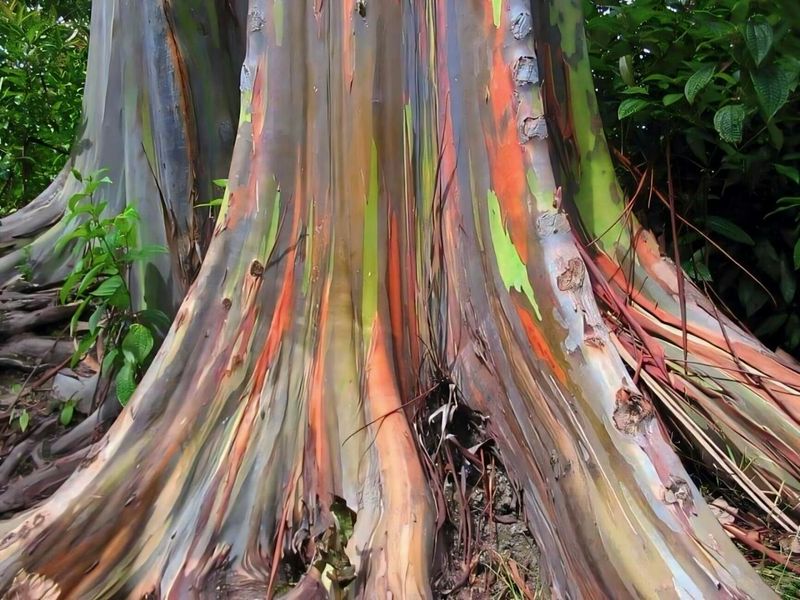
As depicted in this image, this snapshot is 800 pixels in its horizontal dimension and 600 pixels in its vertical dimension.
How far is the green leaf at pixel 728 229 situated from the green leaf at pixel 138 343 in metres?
1.87

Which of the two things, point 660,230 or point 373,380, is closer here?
point 373,380

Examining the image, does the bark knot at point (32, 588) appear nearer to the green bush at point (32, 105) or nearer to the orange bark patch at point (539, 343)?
the orange bark patch at point (539, 343)

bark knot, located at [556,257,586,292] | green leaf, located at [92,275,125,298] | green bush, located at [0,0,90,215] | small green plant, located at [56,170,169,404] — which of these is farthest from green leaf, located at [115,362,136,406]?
green bush, located at [0,0,90,215]

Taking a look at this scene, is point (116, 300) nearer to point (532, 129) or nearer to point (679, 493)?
point (532, 129)

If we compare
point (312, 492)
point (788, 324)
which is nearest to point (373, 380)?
point (312, 492)

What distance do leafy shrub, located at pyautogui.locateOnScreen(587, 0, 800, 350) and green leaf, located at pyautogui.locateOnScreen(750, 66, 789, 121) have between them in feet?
0.30

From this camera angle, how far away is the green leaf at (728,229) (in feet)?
7.24

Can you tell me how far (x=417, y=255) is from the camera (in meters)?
1.95

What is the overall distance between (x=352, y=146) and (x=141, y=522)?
3.62 ft

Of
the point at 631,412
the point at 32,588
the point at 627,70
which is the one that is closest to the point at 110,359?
the point at 32,588

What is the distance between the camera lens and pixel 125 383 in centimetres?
206

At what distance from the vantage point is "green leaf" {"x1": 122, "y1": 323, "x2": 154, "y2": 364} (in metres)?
2.12

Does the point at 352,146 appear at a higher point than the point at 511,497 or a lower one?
higher

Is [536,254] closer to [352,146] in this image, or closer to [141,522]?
[352,146]
